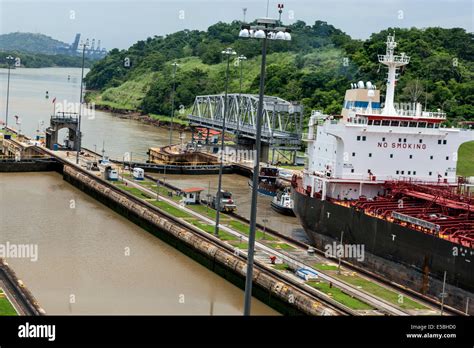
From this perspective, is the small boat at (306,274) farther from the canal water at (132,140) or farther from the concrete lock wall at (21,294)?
the canal water at (132,140)

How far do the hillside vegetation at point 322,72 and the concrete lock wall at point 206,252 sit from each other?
27.3 meters

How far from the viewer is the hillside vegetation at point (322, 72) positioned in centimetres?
9596

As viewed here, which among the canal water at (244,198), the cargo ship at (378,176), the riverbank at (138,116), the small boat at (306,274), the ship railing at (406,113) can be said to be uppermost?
the ship railing at (406,113)

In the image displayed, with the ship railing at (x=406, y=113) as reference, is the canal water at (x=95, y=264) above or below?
below

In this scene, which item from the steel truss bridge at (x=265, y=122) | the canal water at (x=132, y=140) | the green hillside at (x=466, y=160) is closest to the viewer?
the canal water at (x=132, y=140)

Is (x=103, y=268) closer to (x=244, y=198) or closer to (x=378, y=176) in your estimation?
(x=378, y=176)

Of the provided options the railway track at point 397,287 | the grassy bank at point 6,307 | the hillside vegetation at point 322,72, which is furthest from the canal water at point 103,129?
the grassy bank at point 6,307

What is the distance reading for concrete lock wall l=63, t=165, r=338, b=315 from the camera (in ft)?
94.7

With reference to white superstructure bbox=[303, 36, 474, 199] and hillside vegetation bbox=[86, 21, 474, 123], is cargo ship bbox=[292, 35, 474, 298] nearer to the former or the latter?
white superstructure bbox=[303, 36, 474, 199]

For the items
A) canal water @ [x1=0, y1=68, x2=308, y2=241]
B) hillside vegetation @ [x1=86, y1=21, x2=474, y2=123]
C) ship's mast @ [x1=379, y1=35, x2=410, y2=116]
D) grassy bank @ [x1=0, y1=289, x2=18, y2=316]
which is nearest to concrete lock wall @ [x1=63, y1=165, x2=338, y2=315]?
canal water @ [x1=0, y1=68, x2=308, y2=241]

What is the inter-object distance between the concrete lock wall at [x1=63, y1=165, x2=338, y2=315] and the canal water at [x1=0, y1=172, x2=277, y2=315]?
0.44 m
